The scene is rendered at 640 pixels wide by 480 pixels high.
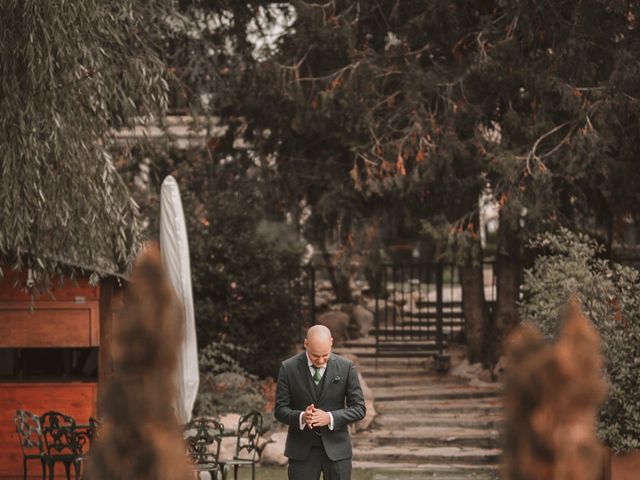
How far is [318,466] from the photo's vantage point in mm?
9000

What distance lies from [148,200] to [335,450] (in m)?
14.3

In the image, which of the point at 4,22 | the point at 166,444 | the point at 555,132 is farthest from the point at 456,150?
the point at 166,444

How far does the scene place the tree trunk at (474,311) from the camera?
22.4 metres

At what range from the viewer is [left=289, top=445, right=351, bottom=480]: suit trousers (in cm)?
896

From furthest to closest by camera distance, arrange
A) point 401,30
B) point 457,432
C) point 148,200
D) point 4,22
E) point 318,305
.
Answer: point 318,305 → point 148,200 → point 401,30 → point 457,432 → point 4,22

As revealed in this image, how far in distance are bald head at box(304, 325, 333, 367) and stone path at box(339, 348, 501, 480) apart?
20.8 ft

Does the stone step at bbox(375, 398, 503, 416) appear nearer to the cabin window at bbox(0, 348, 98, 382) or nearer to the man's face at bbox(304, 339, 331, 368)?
the cabin window at bbox(0, 348, 98, 382)

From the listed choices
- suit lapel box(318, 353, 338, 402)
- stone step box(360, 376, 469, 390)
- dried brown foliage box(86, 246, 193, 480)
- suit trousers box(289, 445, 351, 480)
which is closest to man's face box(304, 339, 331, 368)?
suit lapel box(318, 353, 338, 402)

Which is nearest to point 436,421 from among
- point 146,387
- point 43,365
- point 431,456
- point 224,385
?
point 431,456

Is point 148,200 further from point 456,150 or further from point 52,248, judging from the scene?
point 52,248

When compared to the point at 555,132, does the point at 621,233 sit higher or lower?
lower

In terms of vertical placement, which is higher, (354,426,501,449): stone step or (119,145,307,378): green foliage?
(119,145,307,378): green foliage

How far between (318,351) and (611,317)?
563 cm

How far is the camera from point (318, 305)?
27062 millimetres
